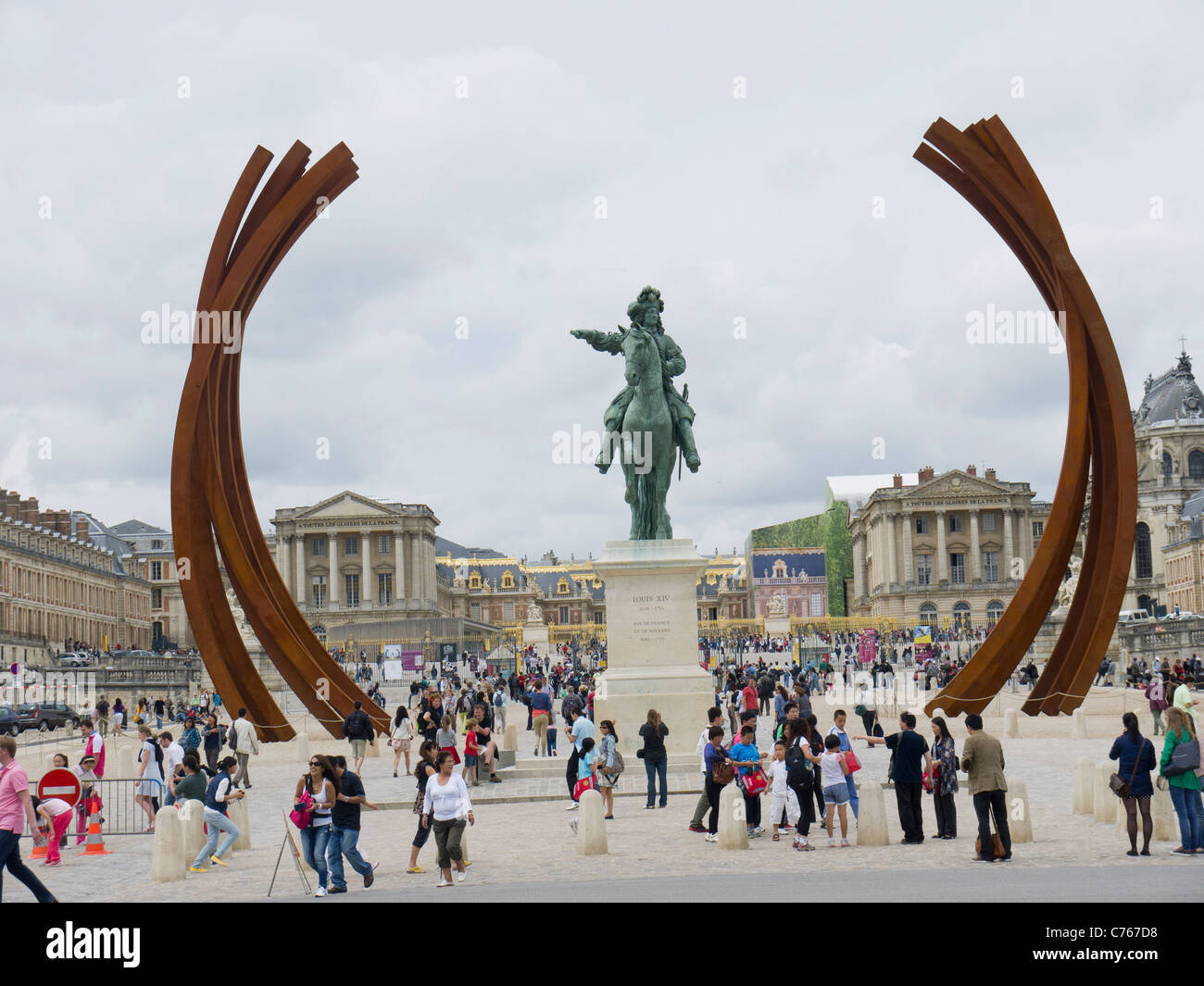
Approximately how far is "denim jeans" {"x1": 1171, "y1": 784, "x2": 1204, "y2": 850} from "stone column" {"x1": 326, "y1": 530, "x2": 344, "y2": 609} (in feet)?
449

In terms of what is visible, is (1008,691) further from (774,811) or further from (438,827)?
(438,827)

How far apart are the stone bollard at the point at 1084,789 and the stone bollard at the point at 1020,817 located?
2238 millimetres

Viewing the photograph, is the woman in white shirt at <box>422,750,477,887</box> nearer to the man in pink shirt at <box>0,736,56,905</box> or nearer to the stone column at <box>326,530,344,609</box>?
the man in pink shirt at <box>0,736,56,905</box>

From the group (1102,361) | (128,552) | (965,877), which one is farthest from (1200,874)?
(128,552)

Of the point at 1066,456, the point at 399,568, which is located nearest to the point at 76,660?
the point at 1066,456

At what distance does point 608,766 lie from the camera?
17.7 metres

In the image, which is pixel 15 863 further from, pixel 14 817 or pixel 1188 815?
pixel 1188 815

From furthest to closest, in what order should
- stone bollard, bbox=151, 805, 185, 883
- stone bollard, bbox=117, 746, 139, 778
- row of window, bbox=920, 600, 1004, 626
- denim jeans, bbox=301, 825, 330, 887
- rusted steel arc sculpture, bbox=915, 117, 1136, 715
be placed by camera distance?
row of window, bbox=920, 600, 1004, 626 → stone bollard, bbox=117, 746, 139, 778 → rusted steel arc sculpture, bbox=915, 117, 1136, 715 → stone bollard, bbox=151, 805, 185, 883 → denim jeans, bbox=301, 825, 330, 887

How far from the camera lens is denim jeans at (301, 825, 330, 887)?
12820 mm

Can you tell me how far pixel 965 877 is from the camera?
40.0ft

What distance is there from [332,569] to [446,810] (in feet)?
448

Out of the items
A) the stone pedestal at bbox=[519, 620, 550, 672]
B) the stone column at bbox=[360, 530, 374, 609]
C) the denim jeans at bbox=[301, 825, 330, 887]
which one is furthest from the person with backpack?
the stone column at bbox=[360, 530, 374, 609]
